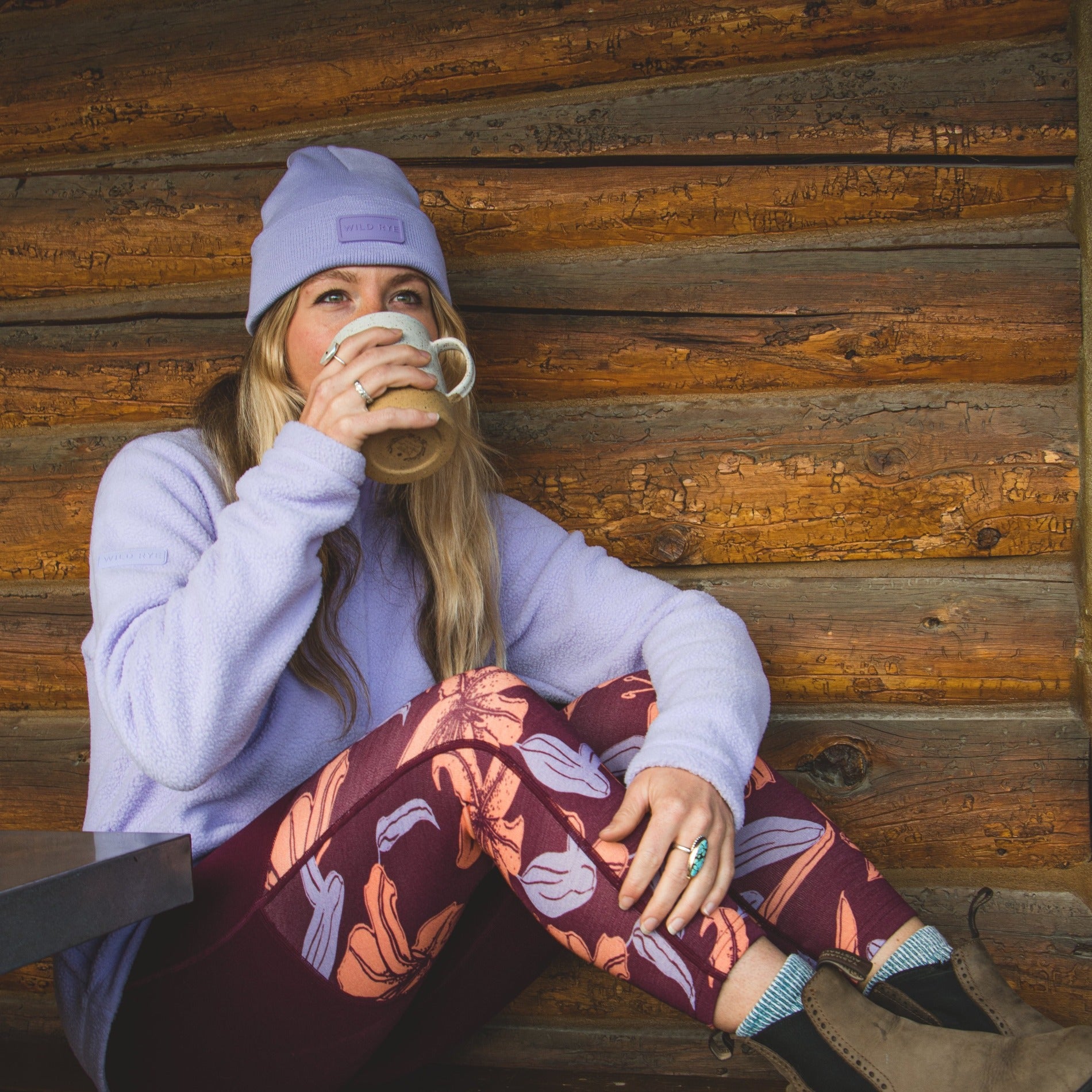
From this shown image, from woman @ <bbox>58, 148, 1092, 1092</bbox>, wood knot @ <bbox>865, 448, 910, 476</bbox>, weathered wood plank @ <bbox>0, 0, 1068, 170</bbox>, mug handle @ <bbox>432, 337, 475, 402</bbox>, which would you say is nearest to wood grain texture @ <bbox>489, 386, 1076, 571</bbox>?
wood knot @ <bbox>865, 448, 910, 476</bbox>

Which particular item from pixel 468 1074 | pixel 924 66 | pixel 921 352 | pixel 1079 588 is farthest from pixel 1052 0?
pixel 468 1074

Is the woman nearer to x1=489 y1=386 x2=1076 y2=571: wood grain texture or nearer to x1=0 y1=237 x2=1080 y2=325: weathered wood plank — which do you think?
x1=489 y1=386 x2=1076 y2=571: wood grain texture

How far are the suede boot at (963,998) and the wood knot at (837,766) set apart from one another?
0.80m

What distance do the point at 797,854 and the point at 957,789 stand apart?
798mm

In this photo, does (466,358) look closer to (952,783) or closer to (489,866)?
(489,866)

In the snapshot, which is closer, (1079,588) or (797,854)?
(797,854)

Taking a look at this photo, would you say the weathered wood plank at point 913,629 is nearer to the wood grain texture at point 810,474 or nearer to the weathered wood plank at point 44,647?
the wood grain texture at point 810,474

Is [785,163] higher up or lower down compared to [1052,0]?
lower down

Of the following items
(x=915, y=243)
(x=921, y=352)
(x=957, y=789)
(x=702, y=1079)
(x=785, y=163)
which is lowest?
(x=702, y=1079)

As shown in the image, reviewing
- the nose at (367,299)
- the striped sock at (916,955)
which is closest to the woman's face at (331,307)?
the nose at (367,299)

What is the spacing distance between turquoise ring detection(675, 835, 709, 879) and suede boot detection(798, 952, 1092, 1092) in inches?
8.4

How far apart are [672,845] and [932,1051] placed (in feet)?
1.37

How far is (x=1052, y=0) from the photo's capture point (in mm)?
2299

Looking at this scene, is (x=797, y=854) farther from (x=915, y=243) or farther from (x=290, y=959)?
(x=915, y=243)
